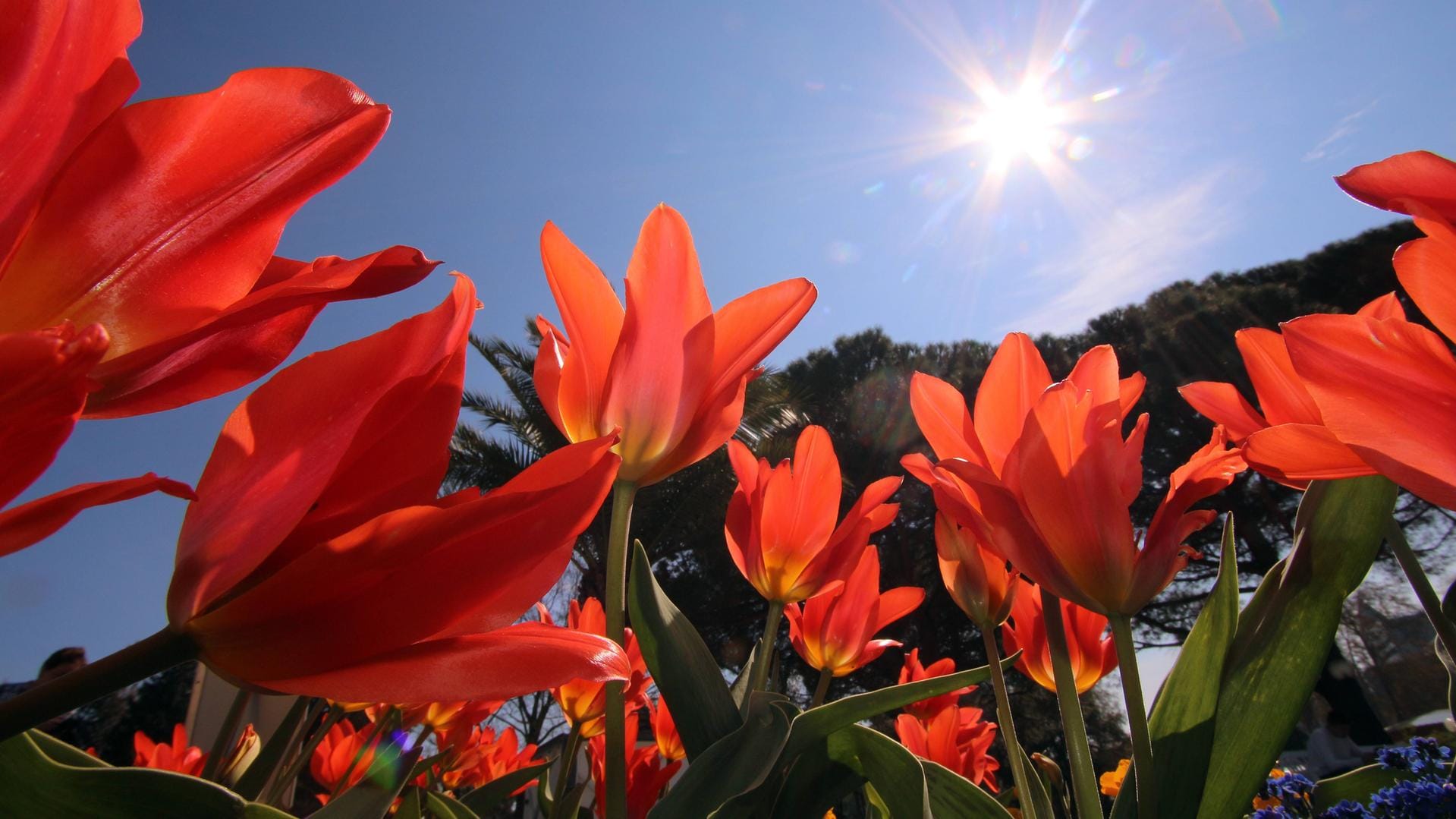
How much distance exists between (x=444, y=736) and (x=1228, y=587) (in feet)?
5.07

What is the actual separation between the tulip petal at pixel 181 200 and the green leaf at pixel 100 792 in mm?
210

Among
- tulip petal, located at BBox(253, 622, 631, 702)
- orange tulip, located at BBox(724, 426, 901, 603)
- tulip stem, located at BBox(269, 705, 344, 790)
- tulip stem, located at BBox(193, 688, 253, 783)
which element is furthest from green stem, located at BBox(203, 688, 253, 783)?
tulip petal, located at BBox(253, 622, 631, 702)

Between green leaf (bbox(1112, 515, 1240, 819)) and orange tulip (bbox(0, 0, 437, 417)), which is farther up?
orange tulip (bbox(0, 0, 437, 417))

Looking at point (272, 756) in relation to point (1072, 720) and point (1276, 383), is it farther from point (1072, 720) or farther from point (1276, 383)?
point (1276, 383)

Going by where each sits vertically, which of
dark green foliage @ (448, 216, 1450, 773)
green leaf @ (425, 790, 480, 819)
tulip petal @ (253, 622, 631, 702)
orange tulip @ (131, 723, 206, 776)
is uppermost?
dark green foliage @ (448, 216, 1450, 773)

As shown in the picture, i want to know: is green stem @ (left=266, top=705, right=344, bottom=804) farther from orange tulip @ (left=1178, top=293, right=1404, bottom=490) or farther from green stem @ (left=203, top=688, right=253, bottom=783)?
orange tulip @ (left=1178, top=293, right=1404, bottom=490)

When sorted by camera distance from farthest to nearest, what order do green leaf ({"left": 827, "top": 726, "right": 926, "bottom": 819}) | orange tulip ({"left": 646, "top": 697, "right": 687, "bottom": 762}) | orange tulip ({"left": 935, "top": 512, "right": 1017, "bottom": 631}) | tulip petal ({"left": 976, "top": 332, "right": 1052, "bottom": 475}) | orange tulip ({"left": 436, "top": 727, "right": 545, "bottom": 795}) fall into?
orange tulip ({"left": 436, "top": 727, "right": 545, "bottom": 795}) → orange tulip ({"left": 646, "top": 697, "right": 687, "bottom": 762}) → orange tulip ({"left": 935, "top": 512, "right": 1017, "bottom": 631}) → tulip petal ({"left": 976, "top": 332, "right": 1052, "bottom": 475}) → green leaf ({"left": 827, "top": 726, "right": 926, "bottom": 819})

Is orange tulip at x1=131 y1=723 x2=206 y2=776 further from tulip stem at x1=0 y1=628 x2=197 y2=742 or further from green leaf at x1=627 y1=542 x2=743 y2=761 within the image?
tulip stem at x1=0 y1=628 x2=197 y2=742

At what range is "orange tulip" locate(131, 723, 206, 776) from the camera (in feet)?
4.61

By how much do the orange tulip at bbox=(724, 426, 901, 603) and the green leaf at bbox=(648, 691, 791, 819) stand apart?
48cm

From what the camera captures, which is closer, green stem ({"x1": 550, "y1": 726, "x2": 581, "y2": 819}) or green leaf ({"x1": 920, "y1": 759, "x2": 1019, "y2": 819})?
green leaf ({"x1": 920, "y1": 759, "x2": 1019, "y2": 819})

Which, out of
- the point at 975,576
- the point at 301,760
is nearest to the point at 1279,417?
the point at 975,576

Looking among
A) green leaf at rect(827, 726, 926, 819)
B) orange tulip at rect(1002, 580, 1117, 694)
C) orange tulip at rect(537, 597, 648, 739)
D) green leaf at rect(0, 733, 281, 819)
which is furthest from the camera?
orange tulip at rect(537, 597, 648, 739)

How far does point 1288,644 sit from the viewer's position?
0.62 meters
